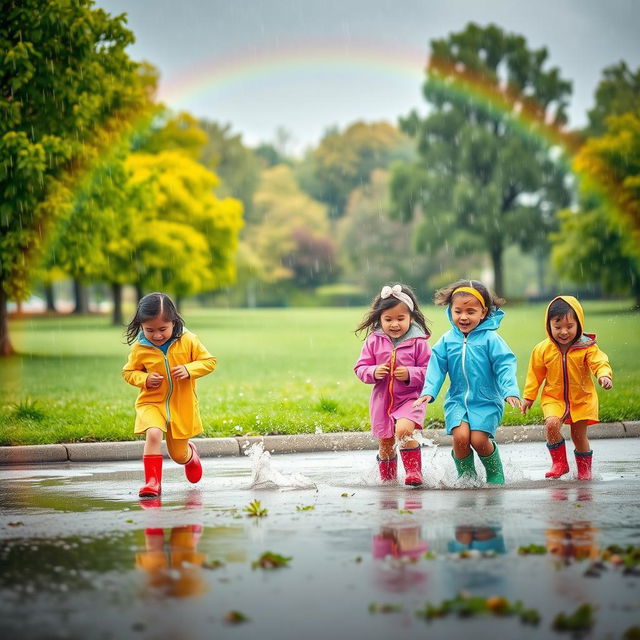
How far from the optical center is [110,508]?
7957mm

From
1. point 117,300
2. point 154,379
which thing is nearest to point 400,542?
point 154,379

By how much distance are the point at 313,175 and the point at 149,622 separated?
4732 inches

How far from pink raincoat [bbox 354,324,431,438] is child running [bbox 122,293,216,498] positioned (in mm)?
1218

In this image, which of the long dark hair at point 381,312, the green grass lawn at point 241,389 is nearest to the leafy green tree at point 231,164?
the green grass lawn at point 241,389

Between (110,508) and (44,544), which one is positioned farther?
(110,508)

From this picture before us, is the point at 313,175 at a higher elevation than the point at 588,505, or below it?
higher

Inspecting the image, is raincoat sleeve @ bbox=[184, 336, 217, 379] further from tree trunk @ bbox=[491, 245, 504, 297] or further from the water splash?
tree trunk @ bbox=[491, 245, 504, 297]

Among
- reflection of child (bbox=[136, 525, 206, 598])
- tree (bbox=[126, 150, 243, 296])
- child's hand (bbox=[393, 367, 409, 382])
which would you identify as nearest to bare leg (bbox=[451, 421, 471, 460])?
child's hand (bbox=[393, 367, 409, 382])

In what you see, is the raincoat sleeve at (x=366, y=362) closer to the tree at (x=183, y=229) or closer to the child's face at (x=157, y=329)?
the child's face at (x=157, y=329)

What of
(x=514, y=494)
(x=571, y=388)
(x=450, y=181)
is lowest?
(x=514, y=494)

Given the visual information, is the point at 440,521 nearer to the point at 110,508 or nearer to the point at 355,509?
the point at 355,509

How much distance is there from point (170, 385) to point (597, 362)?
328 centimetres

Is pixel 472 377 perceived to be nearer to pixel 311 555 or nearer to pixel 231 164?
pixel 311 555

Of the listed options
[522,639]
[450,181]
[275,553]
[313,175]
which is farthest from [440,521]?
[313,175]
